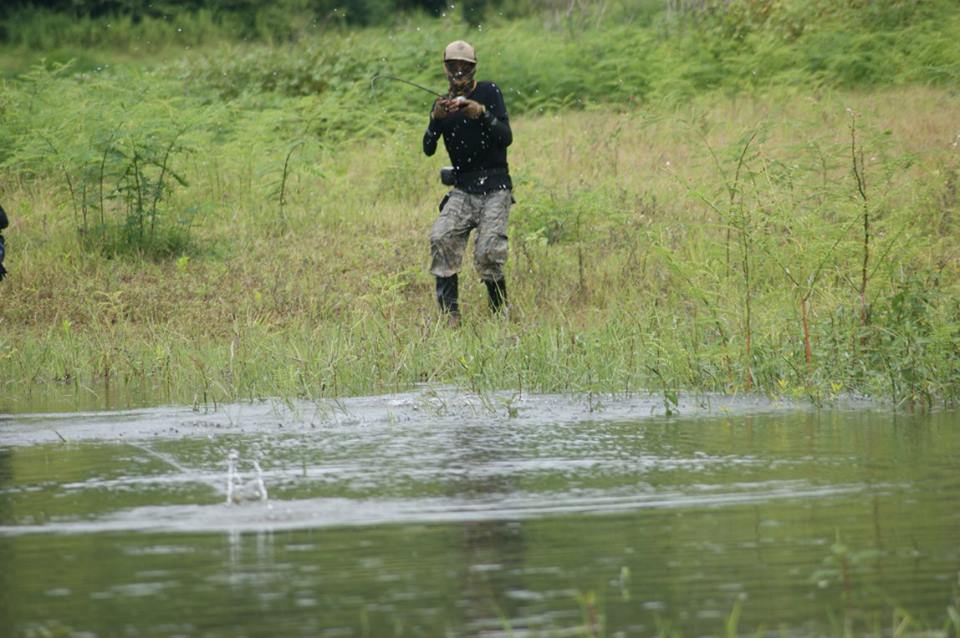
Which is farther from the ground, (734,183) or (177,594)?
(734,183)

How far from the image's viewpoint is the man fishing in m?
12.1

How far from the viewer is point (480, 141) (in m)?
12.2

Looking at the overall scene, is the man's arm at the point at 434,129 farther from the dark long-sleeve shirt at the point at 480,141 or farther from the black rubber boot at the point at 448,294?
the black rubber boot at the point at 448,294

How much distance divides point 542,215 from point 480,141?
9.47 ft

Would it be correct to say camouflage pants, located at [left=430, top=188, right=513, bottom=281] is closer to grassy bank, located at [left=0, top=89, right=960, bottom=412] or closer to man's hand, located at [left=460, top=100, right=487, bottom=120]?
grassy bank, located at [left=0, top=89, right=960, bottom=412]

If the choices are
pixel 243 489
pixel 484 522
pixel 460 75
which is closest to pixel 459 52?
pixel 460 75

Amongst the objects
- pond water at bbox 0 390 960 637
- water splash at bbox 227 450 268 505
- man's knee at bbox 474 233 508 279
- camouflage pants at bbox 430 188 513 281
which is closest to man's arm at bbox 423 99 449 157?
camouflage pants at bbox 430 188 513 281

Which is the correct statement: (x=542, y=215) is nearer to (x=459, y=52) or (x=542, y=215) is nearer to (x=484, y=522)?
(x=459, y=52)

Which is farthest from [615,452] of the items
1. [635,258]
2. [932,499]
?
[635,258]

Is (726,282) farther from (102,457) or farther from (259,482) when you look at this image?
(259,482)

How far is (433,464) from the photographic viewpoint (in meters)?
7.24

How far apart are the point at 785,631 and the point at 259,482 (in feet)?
8.77

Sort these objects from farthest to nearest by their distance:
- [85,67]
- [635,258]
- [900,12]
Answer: [85,67] → [900,12] → [635,258]

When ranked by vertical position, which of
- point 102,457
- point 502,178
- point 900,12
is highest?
point 900,12
